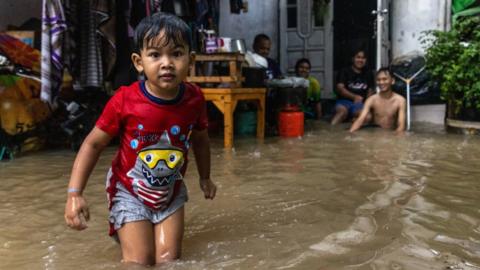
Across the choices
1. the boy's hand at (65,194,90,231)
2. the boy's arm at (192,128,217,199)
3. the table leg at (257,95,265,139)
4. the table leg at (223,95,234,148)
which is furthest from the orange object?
the boy's hand at (65,194,90,231)

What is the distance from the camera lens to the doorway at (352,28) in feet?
30.1

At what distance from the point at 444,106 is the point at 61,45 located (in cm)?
584

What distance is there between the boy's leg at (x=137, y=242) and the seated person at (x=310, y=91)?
21.2 feet

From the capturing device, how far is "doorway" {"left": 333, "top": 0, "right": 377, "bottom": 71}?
9172mm

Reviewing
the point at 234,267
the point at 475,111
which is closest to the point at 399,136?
the point at 475,111

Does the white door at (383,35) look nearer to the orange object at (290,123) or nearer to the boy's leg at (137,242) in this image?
the orange object at (290,123)

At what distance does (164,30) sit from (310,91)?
6.69 meters

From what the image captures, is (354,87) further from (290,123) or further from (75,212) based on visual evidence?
(75,212)

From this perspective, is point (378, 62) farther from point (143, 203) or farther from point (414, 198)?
point (143, 203)

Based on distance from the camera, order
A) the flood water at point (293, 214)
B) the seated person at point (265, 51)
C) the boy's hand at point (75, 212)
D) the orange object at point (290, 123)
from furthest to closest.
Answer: the seated person at point (265, 51) → the orange object at point (290, 123) → the flood water at point (293, 214) → the boy's hand at point (75, 212)

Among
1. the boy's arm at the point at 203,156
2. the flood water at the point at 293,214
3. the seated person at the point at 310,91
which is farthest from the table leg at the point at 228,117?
the seated person at the point at 310,91

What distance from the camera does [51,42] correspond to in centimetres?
441

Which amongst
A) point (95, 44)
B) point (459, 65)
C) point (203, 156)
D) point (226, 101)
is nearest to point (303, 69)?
point (459, 65)

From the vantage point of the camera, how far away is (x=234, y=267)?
211 centimetres
